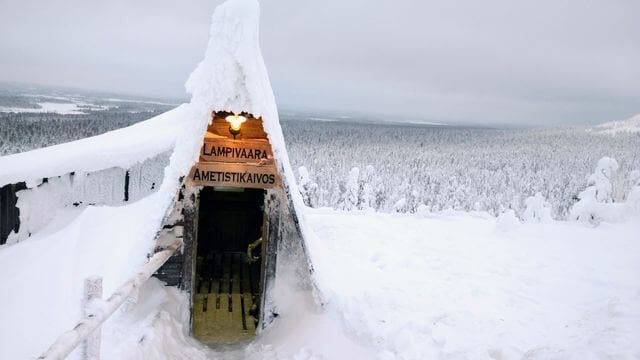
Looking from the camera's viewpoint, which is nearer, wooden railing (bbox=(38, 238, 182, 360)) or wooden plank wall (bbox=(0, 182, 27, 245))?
wooden railing (bbox=(38, 238, 182, 360))

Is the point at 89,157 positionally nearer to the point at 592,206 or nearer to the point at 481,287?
the point at 481,287

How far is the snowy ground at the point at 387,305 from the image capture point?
5.67m

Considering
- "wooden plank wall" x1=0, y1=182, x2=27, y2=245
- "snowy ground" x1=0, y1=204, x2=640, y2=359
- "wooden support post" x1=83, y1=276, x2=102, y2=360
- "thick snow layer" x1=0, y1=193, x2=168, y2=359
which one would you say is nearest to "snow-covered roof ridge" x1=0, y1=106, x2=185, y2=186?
"wooden plank wall" x1=0, y1=182, x2=27, y2=245

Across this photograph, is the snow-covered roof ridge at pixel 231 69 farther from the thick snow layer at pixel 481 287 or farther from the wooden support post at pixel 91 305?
the wooden support post at pixel 91 305

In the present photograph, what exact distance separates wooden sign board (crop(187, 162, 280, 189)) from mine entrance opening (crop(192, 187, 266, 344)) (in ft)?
2.73

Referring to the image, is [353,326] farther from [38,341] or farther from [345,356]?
[38,341]

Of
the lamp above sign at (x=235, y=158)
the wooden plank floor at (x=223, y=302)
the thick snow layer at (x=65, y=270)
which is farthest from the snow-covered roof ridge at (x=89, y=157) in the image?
the lamp above sign at (x=235, y=158)

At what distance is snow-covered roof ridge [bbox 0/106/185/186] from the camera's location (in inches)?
471

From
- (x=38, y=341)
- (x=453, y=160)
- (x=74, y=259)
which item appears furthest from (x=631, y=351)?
(x=453, y=160)

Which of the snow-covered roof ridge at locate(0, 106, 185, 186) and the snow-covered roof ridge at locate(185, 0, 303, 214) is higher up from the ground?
the snow-covered roof ridge at locate(185, 0, 303, 214)

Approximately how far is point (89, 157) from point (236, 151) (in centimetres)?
833

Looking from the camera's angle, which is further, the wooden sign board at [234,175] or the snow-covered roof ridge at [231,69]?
the wooden sign board at [234,175]

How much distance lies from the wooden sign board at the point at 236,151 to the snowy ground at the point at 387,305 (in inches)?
62.6

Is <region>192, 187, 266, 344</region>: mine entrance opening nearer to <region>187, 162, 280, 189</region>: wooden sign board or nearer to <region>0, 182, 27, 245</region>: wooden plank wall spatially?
<region>187, 162, 280, 189</region>: wooden sign board
